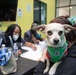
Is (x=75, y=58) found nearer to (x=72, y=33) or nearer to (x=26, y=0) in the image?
(x=72, y=33)

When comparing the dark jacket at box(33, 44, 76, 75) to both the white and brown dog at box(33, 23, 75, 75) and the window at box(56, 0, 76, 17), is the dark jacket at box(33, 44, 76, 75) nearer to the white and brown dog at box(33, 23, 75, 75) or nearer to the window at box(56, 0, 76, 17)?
the white and brown dog at box(33, 23, 75, 75)

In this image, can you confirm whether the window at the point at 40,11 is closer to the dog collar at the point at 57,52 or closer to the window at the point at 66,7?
the window at the point at 66,7

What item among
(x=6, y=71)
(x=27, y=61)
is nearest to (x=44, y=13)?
(x=27, y=61)

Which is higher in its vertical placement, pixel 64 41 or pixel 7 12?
pixel 7 12

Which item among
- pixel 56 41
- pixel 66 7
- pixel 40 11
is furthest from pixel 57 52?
pixel 66 7

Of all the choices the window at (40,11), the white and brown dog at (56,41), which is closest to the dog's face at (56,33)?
the white and brown dog at (56,41)

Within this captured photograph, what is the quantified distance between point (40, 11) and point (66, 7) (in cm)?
174

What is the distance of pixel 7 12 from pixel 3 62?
2.12 meters

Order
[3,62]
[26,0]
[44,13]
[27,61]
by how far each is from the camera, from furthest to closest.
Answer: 1. [44,13]
2. [26,0]
3. [27,61]
4. [3,62]

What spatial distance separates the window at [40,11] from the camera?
4.64 metres

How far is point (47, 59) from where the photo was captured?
100 centimetres

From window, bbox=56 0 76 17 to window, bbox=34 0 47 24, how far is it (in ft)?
3.80

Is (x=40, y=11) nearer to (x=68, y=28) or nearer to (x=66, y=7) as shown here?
(x=66, y=7)

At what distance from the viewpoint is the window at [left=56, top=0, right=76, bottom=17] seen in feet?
19.5
